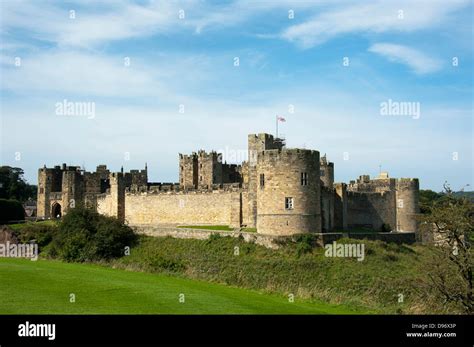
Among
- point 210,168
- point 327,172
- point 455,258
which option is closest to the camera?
point 455,258

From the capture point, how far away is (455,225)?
802 inches

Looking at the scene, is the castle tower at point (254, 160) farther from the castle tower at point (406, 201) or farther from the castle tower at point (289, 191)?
the castle tower at point (406, 201)

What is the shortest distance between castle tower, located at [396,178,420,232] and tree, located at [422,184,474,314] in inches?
1037

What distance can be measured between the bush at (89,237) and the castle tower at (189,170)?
11.4 metres

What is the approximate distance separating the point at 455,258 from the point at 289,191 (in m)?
15.4

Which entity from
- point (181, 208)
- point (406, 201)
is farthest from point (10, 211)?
point (406, 201)

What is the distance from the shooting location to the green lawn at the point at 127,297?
15414 millimetres

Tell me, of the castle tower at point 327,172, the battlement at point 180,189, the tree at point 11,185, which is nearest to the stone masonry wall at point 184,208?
the battlement at point 180,189

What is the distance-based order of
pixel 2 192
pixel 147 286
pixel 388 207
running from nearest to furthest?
1. pixel 147 286
2. pixel 388 207
3. pixel 2 192

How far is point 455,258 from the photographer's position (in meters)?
20.3

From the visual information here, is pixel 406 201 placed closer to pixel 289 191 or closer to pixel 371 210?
pixel 371 210

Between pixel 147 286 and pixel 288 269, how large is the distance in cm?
1464
